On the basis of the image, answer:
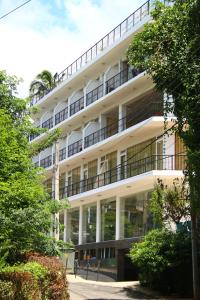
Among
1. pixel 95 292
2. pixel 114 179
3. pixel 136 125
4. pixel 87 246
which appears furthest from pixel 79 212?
pixel 95 292

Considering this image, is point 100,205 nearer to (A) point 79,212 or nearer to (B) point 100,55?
(A) point 79,212

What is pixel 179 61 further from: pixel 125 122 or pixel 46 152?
pixel 46 152

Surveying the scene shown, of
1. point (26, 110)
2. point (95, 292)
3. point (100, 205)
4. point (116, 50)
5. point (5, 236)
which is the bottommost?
point (95, 292)

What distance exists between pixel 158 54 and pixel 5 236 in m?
8.48

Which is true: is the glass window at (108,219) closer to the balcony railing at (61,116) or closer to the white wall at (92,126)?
the white wall at (92,126)

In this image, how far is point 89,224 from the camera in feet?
149

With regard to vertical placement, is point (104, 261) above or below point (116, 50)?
below

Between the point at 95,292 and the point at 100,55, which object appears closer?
the point at 95,292

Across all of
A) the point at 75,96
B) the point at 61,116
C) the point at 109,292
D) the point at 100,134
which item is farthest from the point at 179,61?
the point at 61,116

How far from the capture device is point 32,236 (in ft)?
66.0

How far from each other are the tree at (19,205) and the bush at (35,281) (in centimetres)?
89

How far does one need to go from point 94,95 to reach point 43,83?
13306 mm

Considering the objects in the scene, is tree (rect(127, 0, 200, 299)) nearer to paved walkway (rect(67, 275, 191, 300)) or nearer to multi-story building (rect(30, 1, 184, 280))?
paved walkway (rect(67, 275, 191, 300))

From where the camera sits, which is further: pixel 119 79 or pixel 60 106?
pixel 60 106
